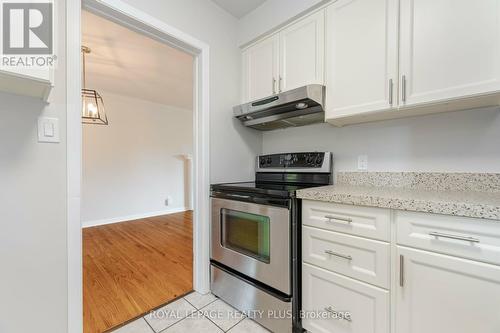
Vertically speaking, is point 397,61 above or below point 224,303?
above

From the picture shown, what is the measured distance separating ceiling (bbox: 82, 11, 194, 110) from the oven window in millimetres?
1464

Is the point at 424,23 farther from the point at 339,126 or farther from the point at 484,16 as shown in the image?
the point at 339,126

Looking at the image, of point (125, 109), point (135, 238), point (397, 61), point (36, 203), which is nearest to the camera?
point (36, 203)

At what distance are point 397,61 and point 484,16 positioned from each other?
0.35 m

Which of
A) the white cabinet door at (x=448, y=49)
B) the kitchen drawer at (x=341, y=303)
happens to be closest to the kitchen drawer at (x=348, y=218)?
the kitchen drawer at (x=341, y=303)

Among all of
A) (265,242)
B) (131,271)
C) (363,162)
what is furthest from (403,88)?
(131,271)

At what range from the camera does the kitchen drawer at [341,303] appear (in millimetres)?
1074

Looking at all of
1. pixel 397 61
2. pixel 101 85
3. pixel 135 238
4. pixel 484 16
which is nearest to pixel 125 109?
pixel 101 85

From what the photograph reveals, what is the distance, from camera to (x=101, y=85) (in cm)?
363

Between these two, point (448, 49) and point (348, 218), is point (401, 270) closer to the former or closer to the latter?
point (348, 218)

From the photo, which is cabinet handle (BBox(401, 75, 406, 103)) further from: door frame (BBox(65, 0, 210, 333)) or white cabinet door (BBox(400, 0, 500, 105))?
door frame (BBox(65, 0, 210, 333))

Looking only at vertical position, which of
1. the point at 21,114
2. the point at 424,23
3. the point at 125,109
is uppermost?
the point at 125,109

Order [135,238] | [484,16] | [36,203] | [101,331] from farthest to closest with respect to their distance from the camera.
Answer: [135,238] → [101,331] → [36,203] → [484,16]

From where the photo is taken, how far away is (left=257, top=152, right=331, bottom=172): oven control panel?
5.76 ft
